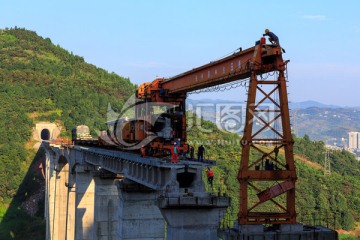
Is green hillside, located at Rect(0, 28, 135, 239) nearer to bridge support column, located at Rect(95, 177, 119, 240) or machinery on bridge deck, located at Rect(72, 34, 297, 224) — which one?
bridge support column, located at Rect(95, 177, 119, 240)

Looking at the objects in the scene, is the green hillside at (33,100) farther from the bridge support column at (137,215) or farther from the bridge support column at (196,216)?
the bridge support column at (196,216)

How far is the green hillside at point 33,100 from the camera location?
89.2m

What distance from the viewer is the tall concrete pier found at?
2155cm

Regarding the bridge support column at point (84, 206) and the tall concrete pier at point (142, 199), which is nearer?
the tall concrete pier at point (142, 199)

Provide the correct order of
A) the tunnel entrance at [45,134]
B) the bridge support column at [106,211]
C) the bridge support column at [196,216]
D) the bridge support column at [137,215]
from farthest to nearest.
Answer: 1. the tunnel entrance at [45,134]
2. the bridge support column at [106,211]
3. the bridge support column at [137,215]
4. the bridge support column at [196,216]

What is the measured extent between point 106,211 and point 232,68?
2178cm

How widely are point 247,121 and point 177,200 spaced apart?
166 inches

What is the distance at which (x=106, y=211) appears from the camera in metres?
41.6

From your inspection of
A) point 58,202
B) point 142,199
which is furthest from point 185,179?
point 58,202

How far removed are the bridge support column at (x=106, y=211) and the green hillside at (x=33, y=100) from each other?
3909cm

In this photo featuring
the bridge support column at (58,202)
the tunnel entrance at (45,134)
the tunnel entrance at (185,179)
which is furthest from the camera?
the tunnel entrance at (45,134)

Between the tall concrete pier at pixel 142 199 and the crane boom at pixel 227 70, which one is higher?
the crane boom at pixel 227 70

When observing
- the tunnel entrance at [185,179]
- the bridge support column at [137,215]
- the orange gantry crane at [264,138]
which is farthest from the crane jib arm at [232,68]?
the bridge support column at [137,215]

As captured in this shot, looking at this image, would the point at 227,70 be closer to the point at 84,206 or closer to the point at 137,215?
the point at 137,215
